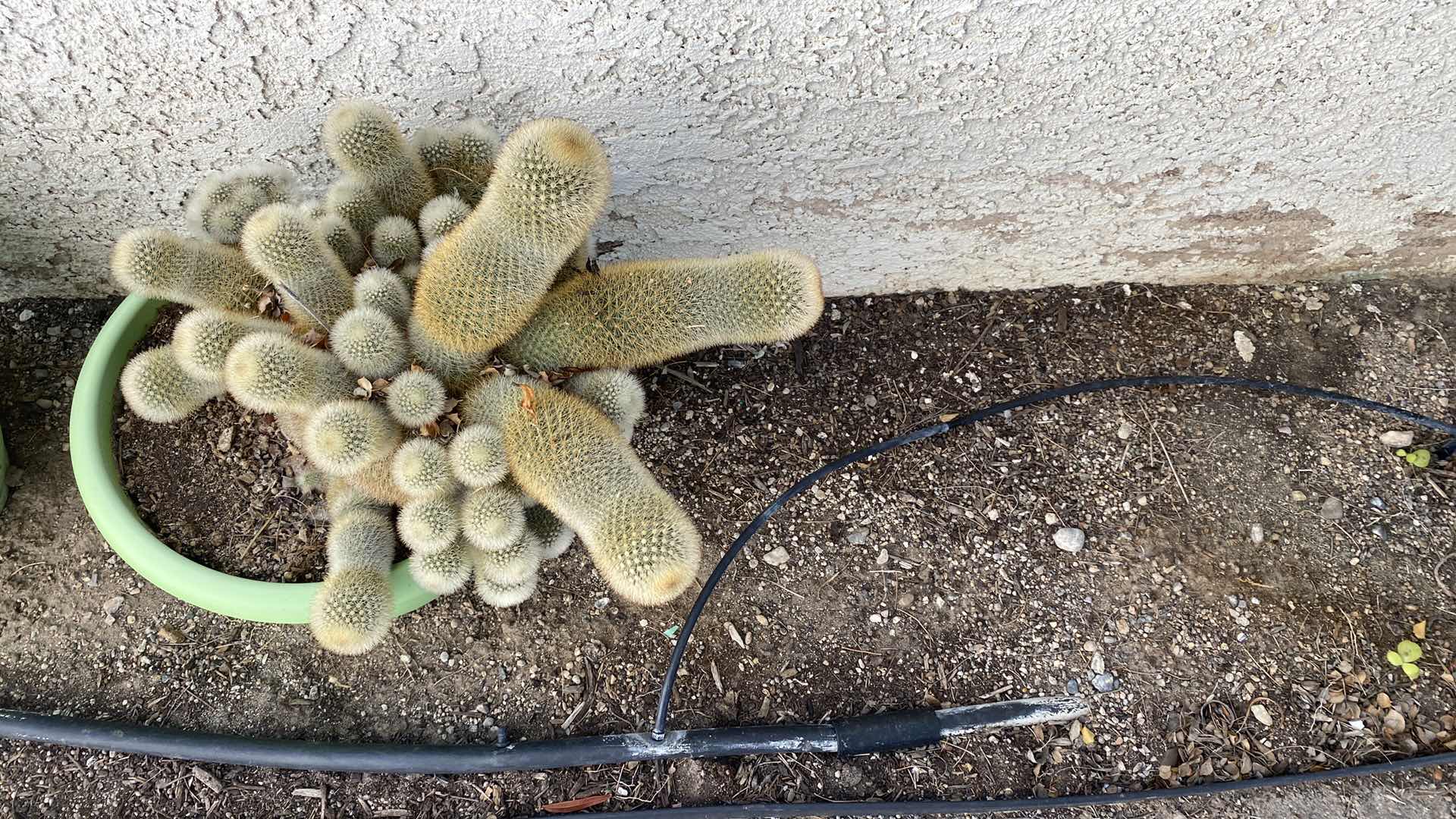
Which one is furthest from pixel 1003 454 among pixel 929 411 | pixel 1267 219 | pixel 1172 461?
pixel 1267 219

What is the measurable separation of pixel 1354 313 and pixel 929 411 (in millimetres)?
1077

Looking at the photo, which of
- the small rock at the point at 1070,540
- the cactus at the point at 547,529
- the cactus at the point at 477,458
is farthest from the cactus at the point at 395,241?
the small rock at the point at 1070,540

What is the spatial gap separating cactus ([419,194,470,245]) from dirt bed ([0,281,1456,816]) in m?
0.60

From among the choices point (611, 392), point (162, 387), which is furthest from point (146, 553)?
point (611, 392)

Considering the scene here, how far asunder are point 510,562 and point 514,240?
1.40 ft

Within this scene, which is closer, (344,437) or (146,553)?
(344,437)

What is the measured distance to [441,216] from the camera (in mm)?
1190

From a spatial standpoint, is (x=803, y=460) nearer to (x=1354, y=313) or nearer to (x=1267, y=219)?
(x=1267, y=219)

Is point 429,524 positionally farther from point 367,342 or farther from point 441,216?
point 441,216

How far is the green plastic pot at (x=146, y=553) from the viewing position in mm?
1297

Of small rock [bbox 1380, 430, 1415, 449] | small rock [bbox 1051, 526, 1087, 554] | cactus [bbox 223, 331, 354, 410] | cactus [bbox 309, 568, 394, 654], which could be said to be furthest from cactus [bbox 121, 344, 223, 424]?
small rock [bbox 1380, 430, 1415, 449]

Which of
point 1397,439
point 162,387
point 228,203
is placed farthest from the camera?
point 1397,439

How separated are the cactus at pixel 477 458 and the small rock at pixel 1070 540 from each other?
115 centimetres

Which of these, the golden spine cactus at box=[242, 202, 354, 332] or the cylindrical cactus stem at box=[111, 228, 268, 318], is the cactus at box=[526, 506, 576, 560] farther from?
the cylindrical cactus stem at box=[111, 228, 268, 318]
